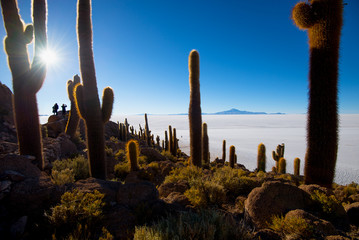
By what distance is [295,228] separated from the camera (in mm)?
2918

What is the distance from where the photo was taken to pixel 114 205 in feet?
13.3

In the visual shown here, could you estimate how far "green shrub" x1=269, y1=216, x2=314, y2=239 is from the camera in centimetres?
285

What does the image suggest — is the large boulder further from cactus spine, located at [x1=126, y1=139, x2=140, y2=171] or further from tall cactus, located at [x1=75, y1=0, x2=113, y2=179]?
cactus spine, located at [x1=126, y1=139, x2=140, y2=171]

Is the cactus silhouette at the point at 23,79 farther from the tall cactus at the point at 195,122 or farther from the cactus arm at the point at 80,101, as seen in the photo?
the tall cactus at the point at 195,122

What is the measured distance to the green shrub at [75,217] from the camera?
3.11 meters

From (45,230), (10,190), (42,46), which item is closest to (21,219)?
(45,230)

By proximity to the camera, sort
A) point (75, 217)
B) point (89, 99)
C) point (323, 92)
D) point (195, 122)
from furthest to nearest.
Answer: point (195, 122) < point (89, 99) < point (323, 92) < point (75, 217)

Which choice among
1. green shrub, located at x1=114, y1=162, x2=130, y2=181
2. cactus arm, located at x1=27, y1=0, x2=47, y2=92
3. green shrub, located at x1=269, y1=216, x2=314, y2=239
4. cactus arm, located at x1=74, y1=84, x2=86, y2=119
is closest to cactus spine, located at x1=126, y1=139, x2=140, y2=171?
green shrub, located at x1=114, y1=162, x2=130, y2=181

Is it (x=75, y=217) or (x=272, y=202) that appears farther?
(x=272, y=202)

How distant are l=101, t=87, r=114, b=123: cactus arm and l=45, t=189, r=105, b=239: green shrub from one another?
4160 mm

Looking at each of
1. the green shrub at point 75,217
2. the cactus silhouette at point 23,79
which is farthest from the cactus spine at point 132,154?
the green shrub at point 75,217

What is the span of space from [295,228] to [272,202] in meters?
0.77

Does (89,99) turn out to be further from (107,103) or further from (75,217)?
(75,217)

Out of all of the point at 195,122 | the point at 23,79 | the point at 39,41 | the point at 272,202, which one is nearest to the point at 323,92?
the point at 272,202
